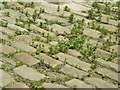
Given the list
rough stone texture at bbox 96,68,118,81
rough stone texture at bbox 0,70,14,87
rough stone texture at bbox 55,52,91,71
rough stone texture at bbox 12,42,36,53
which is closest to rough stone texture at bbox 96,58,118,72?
rough stone texture at bbox 96,68,118,81

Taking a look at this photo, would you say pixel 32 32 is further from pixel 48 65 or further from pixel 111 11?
pixel 111 11

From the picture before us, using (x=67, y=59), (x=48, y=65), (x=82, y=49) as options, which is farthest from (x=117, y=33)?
(x=48, y=65)

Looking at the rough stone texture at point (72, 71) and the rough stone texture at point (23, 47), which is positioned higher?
the rough stone texture at point (23, 47)

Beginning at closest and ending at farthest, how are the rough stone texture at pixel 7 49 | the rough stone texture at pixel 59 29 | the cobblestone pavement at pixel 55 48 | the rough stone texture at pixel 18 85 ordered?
the rough stone texture at pixel 18 85, the cobblestone pavement at pixel 55 48, the rough stone texture at pixel 7 49, the rough stone texture at pixel 59 29

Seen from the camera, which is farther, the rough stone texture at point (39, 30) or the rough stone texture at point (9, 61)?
the rough stone texture at point (39, 30)

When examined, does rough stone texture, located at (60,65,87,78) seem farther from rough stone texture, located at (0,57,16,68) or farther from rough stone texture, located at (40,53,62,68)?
rough stone texture, located at (0,57,16,68)

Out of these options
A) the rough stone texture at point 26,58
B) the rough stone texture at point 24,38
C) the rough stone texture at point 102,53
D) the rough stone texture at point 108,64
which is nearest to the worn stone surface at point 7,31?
the rough stone texture at point 24,38

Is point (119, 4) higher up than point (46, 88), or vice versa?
point (119, 4)

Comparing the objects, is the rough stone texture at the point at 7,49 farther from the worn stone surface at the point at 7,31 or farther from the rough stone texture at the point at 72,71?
the rough stone texture at the point at 72,71

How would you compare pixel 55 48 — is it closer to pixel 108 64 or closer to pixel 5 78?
pixel 108 64
